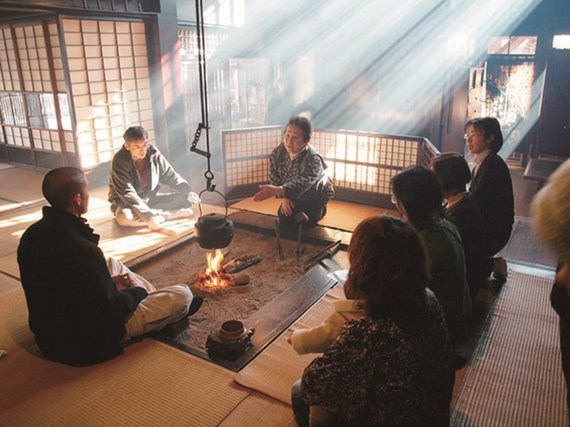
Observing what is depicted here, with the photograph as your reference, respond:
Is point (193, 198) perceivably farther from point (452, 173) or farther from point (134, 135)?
point (452, 173)

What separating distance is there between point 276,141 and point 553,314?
4547 mm

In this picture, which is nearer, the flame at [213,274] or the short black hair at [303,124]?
the flame at [213,274]

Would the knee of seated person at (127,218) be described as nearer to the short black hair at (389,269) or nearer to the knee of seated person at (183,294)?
the knee of seated person at (183,294)

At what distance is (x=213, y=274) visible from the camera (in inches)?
159

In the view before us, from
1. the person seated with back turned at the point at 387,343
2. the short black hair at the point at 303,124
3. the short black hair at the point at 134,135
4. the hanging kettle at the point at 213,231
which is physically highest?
the short black hair at the point at 303,124

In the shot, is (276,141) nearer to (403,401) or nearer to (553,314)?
(553,314)

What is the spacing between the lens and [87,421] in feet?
8.03

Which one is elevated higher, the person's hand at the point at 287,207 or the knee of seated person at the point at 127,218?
the person's hand at the point at 287,207

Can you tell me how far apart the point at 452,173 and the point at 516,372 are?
1287 millimetres

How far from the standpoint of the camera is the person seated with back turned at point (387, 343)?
1.55 meters

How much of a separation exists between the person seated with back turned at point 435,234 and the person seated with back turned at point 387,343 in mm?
819

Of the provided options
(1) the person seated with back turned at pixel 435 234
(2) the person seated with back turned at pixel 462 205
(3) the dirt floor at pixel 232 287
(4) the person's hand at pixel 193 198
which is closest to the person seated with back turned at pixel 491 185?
(2) the person seated with back turned at pixel 462 205

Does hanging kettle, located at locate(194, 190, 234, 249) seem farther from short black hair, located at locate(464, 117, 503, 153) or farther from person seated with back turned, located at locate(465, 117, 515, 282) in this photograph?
short black hair, located at locate(464, 117, 503, 153)

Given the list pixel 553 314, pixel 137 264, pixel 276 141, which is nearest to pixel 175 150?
pixel 276 141
